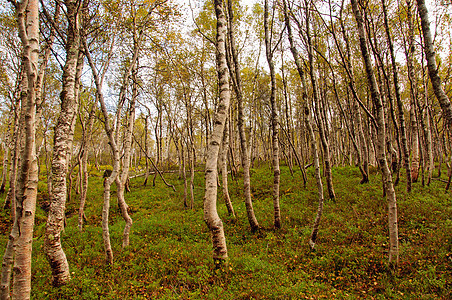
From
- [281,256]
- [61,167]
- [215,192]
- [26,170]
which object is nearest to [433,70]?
[215,192]

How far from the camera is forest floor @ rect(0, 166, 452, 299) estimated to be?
4.45 metres

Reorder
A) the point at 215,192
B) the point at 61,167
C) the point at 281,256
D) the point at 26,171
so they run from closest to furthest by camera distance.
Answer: the point at 26,171 → the point at 61,167 → the point at 215,192 → the point at 281,256

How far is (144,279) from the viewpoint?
5113 millimetres

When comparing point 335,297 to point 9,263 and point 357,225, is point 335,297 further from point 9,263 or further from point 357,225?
point 9,263

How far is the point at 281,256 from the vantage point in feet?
19.6

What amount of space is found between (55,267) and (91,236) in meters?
3.58

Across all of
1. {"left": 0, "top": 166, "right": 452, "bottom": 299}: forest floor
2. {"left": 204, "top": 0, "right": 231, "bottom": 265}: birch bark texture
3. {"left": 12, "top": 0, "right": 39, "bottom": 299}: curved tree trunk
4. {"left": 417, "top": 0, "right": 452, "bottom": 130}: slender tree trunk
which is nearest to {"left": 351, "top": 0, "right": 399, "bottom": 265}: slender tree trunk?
{"left": 0, "top": 166, "right": 452, "bottom": 299}: forest floor

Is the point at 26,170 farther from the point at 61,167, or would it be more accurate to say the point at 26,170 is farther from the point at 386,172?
the point at 386,172

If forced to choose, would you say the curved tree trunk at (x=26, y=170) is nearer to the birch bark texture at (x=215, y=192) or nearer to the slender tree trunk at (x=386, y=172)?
the birch bark texture at (x=215, y=192)

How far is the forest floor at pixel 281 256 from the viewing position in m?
4.45

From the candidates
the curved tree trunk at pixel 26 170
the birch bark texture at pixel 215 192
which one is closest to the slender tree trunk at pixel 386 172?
the birch bark texture at pixel 215 192

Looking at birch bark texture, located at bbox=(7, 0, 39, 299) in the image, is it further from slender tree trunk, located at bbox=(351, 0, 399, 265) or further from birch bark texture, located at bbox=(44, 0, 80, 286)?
slender tree trunk, located at bbox=(351, 0, 399, 265)

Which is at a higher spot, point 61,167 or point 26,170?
point 61,167

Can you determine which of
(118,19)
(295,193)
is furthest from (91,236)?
(295,193)
